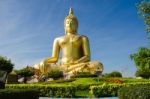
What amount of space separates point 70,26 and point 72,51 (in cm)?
228

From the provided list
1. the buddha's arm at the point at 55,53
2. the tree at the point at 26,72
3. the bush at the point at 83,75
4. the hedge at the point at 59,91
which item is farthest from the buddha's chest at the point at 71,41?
the hedge at the point at 59,91

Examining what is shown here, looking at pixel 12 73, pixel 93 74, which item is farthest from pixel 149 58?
pixel 12 73

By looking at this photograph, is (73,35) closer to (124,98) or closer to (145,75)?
(145,75)

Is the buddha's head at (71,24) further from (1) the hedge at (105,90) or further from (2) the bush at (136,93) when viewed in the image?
(2) the bush at (136,93)

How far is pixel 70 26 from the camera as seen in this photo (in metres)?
31.8

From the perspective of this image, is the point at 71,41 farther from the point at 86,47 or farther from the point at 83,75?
the point at 83,75

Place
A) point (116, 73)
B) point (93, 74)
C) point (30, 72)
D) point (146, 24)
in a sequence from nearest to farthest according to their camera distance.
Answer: point (146, 24)
point (93, 74)
point (30, 72)
point (116, 73)

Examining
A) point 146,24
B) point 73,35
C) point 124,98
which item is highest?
point 73,35

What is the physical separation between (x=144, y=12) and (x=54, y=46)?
60.0ft

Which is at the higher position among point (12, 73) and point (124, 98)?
point (12, 73)

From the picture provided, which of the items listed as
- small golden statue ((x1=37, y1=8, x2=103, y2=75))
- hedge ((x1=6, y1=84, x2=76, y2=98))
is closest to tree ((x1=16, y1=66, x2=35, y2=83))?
small golden statue ((x1=37, y1=8, x2=103, y2=75))

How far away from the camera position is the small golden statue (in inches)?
1167

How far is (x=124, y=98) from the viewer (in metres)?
8.77

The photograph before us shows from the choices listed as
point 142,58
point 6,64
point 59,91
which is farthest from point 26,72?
point 142,58
